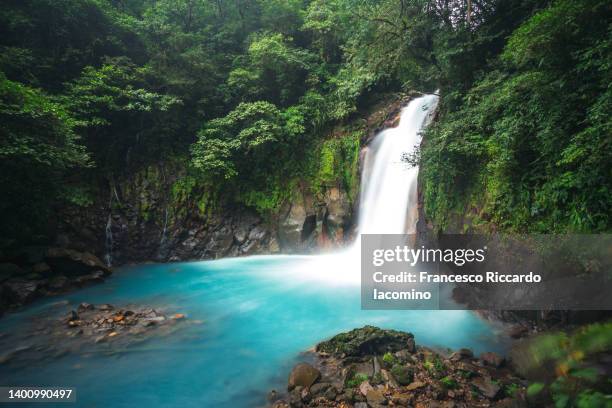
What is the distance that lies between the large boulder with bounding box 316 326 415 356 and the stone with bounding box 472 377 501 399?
3.68ft

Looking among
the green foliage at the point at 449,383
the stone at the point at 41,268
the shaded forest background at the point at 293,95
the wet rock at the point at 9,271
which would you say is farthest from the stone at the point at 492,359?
the wet rock at the point at 9,271

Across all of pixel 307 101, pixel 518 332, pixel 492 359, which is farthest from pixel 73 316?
pixel 307 101

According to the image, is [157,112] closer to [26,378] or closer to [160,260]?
[160,260]

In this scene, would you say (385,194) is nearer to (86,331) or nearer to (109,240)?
(86,331)

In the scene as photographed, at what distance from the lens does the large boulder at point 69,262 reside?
32.0 feet

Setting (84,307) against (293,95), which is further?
(293,95)

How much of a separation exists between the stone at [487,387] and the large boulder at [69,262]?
11.3 meters

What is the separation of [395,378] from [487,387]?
3.97 ft

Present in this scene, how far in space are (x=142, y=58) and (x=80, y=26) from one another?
2489mm

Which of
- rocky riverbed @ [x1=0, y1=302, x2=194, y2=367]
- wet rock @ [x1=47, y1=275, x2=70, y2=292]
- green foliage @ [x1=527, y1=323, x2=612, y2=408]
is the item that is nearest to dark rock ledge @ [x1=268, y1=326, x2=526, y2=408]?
green foliage @ [x1=527, y1=323, x2=612, y2=408]

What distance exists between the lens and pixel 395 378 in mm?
4555

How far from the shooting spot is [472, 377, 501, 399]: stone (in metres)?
4.15

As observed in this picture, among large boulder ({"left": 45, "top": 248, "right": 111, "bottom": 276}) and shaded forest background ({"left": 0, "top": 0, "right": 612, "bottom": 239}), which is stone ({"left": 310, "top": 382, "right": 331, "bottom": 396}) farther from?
large boulder ({"left": 45, "top": 248, "right": 111, "bottom": 276})

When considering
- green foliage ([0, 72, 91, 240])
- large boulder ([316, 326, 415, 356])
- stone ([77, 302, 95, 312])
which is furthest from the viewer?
green foliage ([0, 72, 91, 240])
